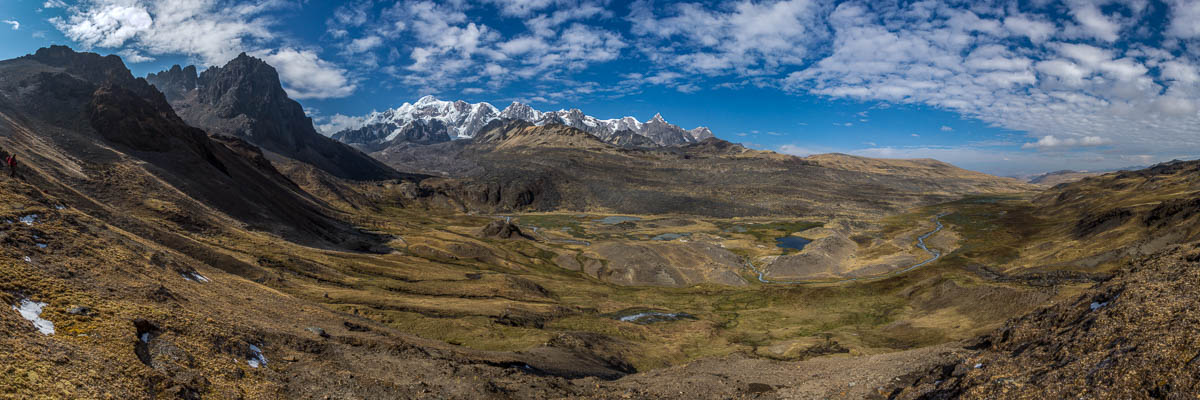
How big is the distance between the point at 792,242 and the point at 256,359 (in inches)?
7265

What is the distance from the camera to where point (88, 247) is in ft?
109

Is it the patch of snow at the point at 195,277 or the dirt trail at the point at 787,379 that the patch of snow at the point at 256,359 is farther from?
the dirt trail at the point at 787,379

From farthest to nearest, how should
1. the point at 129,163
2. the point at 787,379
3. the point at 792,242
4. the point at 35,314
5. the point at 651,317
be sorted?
the point at 792,242
the point at 651,317
the point at 129,163
the point at 787,379
the point at 35,314

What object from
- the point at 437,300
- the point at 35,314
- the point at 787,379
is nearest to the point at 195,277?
the point at 35,314

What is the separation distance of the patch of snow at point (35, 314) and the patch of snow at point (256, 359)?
26.9 ft

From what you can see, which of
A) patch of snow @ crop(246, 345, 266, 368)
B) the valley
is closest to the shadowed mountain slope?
the valley

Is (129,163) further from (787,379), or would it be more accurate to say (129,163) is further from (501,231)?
(787,379)

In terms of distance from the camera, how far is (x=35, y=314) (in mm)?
21828

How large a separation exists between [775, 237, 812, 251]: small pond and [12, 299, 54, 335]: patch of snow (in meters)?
175

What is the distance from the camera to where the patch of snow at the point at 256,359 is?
27.4 meters

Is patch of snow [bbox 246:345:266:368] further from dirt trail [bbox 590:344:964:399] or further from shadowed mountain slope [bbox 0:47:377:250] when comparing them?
shadowed mountain slope [bbox 0:47:377:250]

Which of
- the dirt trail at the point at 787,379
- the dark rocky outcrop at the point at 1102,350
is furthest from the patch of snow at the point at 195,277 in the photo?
the dark rocky outcrop at the point at 1102,350

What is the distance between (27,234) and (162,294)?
26.6ft

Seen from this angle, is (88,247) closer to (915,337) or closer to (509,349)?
(509,349)
